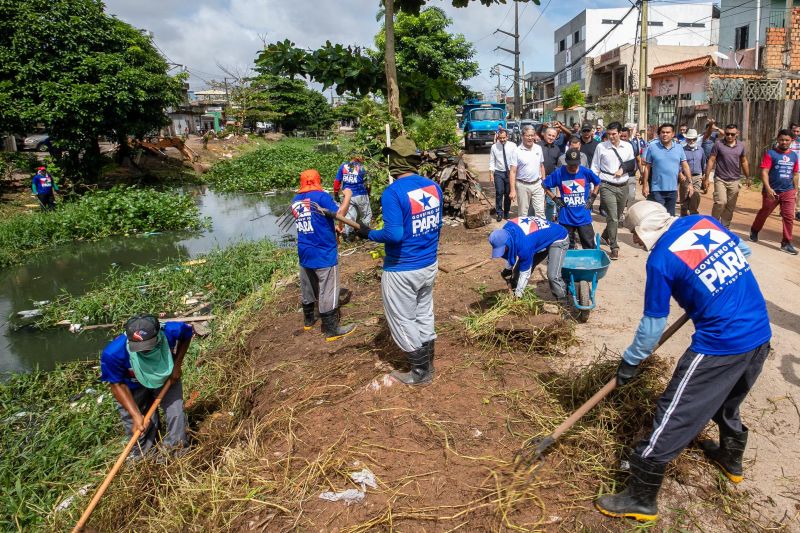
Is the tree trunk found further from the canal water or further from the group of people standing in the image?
the canal water

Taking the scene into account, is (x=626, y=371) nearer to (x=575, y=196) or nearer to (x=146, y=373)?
(x=146, y=373)

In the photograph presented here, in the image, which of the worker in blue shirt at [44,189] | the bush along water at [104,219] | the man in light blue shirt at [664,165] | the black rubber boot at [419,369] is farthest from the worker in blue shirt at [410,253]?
the worker in blue shirt at [44,189]

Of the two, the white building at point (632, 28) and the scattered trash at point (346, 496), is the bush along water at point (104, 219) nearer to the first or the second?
the scattered trash at point (346, 496)

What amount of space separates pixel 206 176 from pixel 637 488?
2287cm

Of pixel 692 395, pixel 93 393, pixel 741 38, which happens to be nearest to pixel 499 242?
pixel 692 395

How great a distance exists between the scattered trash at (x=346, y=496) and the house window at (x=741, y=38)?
32.5 metres

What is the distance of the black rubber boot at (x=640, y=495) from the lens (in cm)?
264

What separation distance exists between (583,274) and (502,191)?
15.2 feet

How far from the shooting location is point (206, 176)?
22.8m

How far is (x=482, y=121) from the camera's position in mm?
27328

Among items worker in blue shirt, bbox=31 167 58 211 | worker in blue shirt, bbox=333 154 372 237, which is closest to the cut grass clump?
worker in blue shirt, bbox=333 154 372 237

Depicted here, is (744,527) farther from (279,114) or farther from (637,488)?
(279,114)

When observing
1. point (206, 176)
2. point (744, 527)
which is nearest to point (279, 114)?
point (206, 176)

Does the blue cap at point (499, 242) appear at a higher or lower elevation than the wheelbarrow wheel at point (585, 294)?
higher
